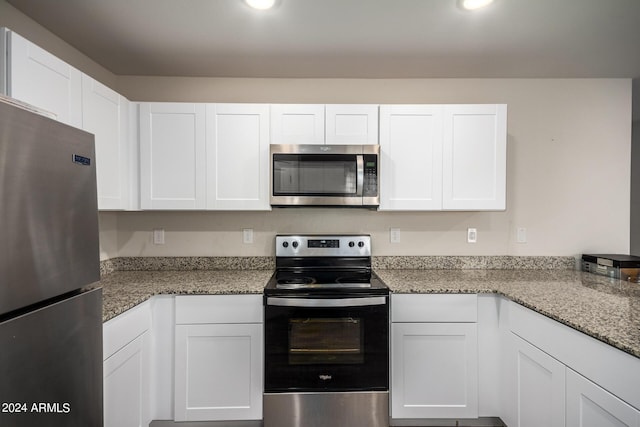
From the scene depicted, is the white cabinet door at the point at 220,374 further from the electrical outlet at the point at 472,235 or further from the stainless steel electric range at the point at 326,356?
the electrical outlet at the point at 472,235

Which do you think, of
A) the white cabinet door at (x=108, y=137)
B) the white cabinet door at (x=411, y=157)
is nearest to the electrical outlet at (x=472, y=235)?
the white cabinet door at (x=411, y=157)

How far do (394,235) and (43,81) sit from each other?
2.27 meters

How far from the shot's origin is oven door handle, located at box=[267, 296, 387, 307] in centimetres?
181

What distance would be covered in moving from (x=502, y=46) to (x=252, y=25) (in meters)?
1.58

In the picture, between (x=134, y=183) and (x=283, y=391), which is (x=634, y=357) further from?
(x=134, y=183)

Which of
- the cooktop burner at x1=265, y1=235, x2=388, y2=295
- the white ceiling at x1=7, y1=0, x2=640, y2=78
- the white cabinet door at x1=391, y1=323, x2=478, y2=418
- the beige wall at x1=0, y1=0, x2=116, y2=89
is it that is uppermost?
the white ceiling at x1=7, y1=0, x2=640, y2=78

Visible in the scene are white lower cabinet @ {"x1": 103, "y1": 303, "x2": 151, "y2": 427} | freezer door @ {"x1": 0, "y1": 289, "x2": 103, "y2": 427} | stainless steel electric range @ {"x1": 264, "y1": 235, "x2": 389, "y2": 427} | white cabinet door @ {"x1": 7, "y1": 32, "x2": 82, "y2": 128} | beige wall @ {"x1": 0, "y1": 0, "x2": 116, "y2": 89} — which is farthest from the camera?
stainless steel electric range @ {"x1": 264, "y1": 235, "x2": 389, "y2": 427}

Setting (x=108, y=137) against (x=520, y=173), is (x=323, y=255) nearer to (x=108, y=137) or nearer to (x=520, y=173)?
(x=108, y=137)

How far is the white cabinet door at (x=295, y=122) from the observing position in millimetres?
2090

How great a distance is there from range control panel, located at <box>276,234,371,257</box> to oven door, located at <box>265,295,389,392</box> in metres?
0.54

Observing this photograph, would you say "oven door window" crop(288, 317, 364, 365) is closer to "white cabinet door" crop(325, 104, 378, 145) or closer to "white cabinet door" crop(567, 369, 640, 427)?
"white cabinet door" crop(567, 369, 640, 427)

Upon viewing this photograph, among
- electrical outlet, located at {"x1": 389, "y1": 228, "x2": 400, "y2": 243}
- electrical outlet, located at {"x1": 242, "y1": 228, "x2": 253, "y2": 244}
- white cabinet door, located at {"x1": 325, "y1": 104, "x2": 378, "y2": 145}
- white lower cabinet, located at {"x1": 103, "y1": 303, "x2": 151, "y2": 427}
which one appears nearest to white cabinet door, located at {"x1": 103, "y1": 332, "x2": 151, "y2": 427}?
white lower cabinet, located at {"x1": 103, "y1": 303, "x2": 151, "y2": 427}

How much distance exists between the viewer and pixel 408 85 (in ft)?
8.01

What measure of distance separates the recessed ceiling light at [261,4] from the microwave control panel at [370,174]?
1.02m
